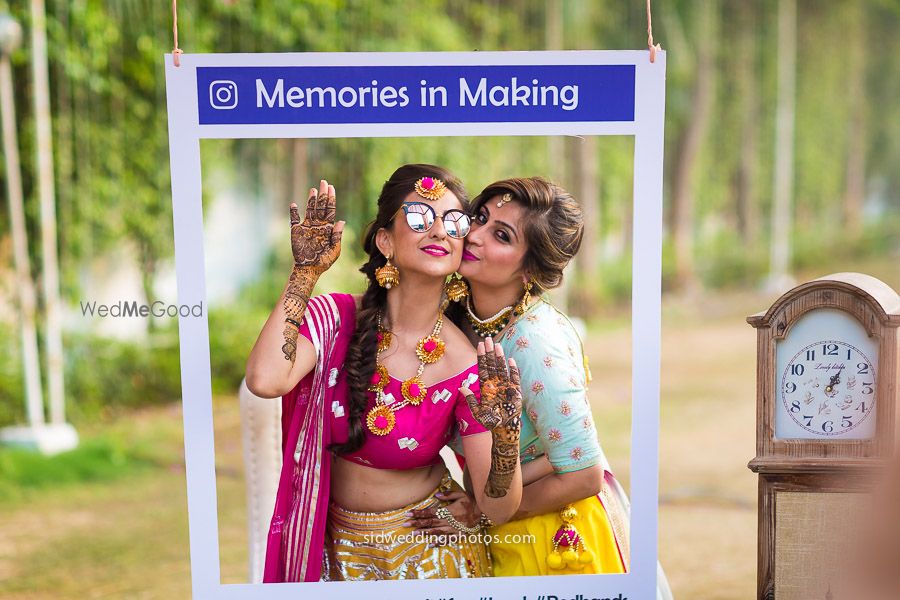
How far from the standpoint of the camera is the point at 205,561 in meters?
1.93

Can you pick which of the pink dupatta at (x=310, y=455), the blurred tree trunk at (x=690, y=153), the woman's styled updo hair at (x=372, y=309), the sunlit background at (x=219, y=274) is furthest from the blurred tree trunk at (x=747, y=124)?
the pink dupatta at (x=310, y=455)

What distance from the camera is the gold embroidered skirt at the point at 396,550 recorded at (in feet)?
6.30

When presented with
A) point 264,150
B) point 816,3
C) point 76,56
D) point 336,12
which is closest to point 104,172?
point 76,56

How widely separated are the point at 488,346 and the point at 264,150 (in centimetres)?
381

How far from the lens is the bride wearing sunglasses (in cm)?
185

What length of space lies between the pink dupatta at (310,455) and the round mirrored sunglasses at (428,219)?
25 centimetres

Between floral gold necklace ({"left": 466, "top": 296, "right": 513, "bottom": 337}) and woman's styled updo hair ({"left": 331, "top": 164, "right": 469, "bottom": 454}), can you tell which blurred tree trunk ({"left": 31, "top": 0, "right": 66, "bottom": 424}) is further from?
floral gold necklace ({"left": 466, "top": 296, "right": 513, "bottom": 337})

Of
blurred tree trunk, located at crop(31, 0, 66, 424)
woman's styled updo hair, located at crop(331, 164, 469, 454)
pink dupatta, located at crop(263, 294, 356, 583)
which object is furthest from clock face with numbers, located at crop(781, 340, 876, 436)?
blurred tree trunk, located at crop(31, 0, 66, 424)

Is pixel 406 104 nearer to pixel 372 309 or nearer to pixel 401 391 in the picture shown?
pixel 372 309

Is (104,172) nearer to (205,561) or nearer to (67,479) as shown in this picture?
(67,479)

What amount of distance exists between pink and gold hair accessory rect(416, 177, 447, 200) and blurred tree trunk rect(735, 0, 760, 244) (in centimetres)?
927

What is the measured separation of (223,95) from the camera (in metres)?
1.82

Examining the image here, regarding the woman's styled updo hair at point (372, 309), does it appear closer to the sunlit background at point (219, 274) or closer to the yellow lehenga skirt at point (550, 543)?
the sunlit background at point (219, 274)

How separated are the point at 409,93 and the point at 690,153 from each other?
880 centimetres
